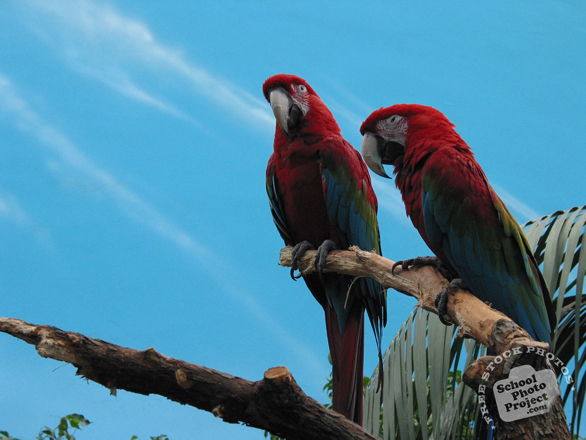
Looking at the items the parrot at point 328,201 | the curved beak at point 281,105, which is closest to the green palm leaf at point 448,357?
the parrot at point 328,201

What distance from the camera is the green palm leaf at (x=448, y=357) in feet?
6.12

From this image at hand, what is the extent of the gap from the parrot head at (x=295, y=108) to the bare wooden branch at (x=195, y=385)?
1.15 m

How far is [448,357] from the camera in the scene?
76.9 inches

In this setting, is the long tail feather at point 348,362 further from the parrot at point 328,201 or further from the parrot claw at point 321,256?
the parrot claw at point 321,256

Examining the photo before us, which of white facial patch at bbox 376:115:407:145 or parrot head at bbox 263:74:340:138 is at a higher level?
parrot head at bbox 263:74:340:138

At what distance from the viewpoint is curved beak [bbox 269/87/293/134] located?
2068 millimetres

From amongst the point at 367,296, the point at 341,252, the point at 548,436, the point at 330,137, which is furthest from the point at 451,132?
the point at 548,436

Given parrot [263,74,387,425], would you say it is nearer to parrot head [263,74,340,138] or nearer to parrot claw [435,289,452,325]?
parrot head [263,74,340,138]

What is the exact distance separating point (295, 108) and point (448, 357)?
47.8 inches

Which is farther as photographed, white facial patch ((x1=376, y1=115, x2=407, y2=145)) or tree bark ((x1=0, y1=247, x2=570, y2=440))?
white facial patch ((x1=376, y1=115, x2=407, y2=145))

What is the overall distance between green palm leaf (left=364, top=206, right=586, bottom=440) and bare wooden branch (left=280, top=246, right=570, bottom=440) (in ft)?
1.59

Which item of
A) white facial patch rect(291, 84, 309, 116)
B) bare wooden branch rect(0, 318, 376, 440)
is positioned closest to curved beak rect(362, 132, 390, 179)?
white facial patch rect(291, 84, 309, 116)

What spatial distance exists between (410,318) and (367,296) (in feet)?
1.13

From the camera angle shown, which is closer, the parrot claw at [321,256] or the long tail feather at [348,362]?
the long tail feather at [348,362]
